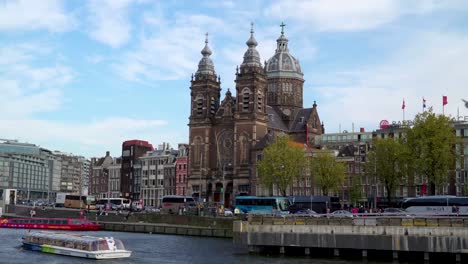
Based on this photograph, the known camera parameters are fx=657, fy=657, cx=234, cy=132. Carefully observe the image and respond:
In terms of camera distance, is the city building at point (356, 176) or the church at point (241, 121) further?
the church at point (241, 121)

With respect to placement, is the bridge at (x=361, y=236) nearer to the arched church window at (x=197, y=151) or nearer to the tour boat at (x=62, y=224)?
the tour boat at (x=62, y=224)

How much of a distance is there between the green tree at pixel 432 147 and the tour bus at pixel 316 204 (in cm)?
1900

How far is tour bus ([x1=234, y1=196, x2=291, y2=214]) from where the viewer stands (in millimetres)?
116312

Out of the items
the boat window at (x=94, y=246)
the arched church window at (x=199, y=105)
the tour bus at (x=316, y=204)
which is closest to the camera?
the boat window at (x=94, y=246)

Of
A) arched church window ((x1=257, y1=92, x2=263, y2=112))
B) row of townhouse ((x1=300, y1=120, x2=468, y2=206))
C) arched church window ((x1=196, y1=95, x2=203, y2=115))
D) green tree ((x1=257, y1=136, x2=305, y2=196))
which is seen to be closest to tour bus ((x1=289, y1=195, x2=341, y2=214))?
green tree ((x1=257, y1=136, x2=305, y2=196))

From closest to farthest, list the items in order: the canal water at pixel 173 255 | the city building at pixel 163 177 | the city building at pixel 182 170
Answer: the canal water at pixel 173 255
the city building at pixel 182 170
the city building at pixel 163 177

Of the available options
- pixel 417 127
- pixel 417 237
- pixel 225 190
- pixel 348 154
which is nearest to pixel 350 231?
pixel 417 237

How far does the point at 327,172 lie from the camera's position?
442ft

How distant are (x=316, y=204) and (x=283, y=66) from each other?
73.7 metres

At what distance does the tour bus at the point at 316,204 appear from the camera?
117 metres

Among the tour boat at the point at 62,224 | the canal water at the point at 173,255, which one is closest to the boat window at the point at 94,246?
the canal water at the point at 173,255

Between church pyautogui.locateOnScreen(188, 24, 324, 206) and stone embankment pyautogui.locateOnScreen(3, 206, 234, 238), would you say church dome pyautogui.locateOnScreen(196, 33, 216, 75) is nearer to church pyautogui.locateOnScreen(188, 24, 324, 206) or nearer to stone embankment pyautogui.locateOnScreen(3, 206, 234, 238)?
church pyautogui.locateOnScreen(188, 24, 324, 206)

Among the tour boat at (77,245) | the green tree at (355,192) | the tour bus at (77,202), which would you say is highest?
the green tree at (355,192)

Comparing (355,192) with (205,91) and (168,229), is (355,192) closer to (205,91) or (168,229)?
(168,229)
